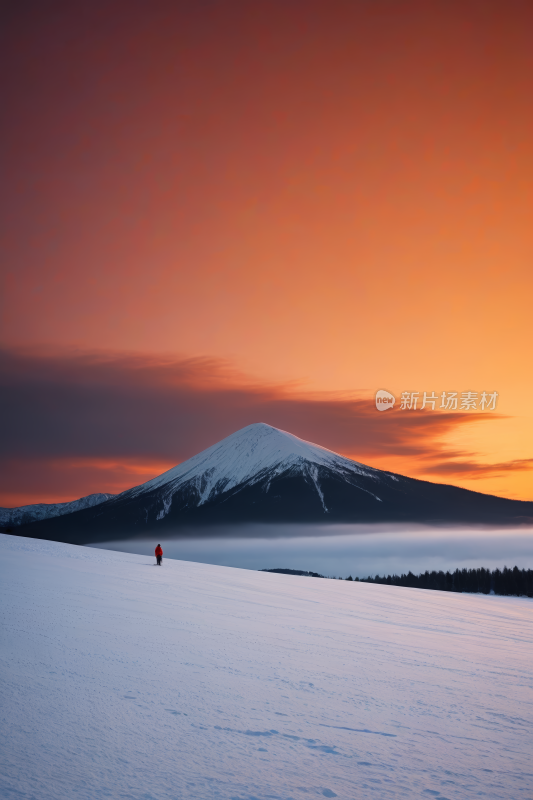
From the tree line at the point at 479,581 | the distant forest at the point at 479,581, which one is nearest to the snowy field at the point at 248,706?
the distant forest at the point at 479,581

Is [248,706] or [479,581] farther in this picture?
[479,581]

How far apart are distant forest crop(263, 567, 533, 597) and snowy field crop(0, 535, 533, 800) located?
9316 cm

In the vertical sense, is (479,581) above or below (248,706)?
below

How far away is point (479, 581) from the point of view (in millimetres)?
110625

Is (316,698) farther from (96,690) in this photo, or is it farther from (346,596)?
(346,596)

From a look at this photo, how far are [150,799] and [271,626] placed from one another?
9.22m

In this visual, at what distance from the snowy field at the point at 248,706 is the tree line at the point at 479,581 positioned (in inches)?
3689

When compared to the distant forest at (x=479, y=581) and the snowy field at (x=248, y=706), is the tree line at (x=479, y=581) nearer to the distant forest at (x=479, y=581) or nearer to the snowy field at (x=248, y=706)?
the distant forest at (x=479, y=581)

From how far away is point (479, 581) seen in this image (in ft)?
363

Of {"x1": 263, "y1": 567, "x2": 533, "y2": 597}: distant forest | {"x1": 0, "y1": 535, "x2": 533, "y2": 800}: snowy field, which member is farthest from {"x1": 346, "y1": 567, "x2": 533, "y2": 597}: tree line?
{"x1": 0, "y1": 535, "x2": 533, "y2": 800}: snowy field

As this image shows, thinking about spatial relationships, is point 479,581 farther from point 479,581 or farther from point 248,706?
point 248,706

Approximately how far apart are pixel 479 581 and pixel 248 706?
116m

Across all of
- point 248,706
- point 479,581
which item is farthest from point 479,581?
point 248,706

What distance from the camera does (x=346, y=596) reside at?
23.7 metres
